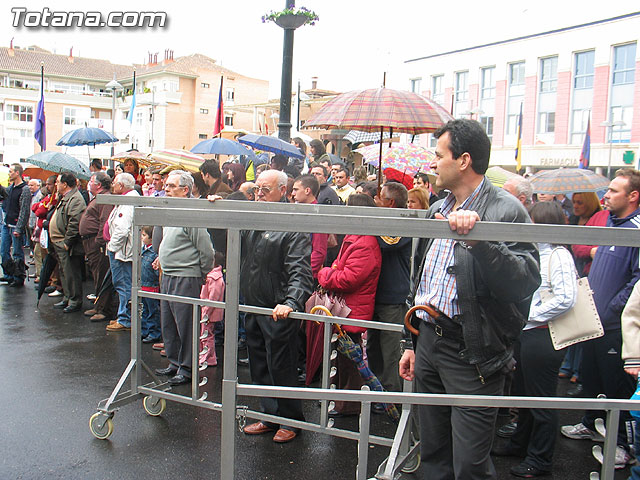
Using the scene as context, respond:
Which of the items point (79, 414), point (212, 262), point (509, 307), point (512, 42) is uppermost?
point (512, 42)

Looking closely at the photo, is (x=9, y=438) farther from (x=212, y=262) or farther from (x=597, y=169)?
(x=597, y=169)

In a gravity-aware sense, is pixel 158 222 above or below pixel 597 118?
below

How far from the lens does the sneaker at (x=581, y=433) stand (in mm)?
5109

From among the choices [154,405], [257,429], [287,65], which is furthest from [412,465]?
[287,65]

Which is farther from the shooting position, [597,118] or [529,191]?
[597,118]

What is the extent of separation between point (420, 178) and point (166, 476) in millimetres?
Answer: 6112

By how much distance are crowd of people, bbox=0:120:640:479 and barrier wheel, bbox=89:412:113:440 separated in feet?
3.58

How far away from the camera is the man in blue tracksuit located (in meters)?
4.61

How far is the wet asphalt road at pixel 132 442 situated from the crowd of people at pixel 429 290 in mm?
264

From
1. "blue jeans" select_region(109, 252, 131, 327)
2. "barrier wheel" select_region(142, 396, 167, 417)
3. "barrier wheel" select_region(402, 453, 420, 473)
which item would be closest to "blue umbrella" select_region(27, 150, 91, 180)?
"blue jeans" select_region(109, 252, 131, 327)

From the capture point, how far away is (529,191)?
20.1 feet

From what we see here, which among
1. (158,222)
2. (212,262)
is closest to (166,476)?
(158,222)

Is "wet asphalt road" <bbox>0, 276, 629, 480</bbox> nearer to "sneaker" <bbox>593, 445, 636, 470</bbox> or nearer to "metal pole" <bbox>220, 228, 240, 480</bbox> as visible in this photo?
"sneaker" <bbox>593, 445, 636, 470</bbox>

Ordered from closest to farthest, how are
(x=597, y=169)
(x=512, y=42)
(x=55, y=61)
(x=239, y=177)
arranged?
(x=239, y=177) → (x=597, y=169) → (x=512, y=42) → (x=55, y=61)
